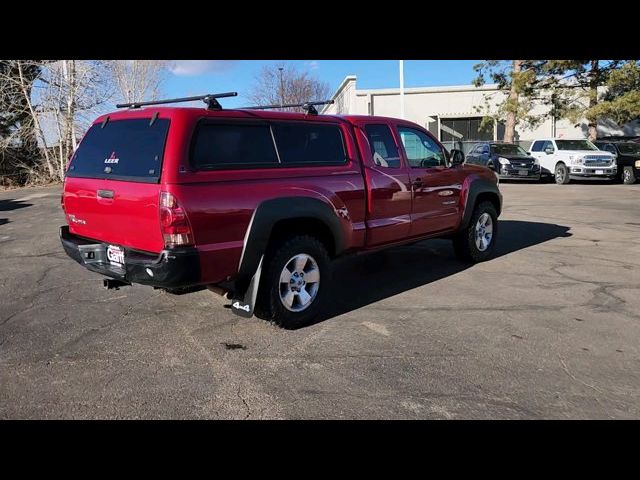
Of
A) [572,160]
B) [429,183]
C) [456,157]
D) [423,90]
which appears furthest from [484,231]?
[423,90]

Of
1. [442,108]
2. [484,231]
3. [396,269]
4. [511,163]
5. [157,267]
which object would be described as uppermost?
[442,108]

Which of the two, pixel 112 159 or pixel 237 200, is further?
pixel 112 159

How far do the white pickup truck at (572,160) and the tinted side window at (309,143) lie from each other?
1755 cm

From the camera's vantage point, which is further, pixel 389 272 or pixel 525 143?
pixel 525 143

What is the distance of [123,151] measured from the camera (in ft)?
14.4

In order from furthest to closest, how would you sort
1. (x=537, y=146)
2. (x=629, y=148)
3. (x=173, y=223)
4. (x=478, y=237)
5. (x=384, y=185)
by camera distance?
(x=537, y=146) → (x=629, y=148) → (x=478, y=237) → (x=384, y=185) → (x=173, y=223)

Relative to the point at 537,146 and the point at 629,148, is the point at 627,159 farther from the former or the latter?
the point at 537,146

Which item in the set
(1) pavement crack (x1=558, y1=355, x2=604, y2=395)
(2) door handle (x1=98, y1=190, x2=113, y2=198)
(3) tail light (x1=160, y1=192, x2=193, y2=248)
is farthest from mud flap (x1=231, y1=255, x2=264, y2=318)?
(1) pavement crack (x1=558, y1=355, x2=604, y2=395)

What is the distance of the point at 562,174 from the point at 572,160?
68 centimetres

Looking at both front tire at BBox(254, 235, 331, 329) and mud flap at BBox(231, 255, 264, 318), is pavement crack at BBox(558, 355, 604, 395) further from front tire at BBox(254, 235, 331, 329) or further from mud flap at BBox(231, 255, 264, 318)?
mud flap at BBox(231, 255, 264, 318)

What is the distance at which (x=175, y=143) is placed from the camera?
12.8 ft

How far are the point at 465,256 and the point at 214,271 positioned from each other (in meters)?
4.23
